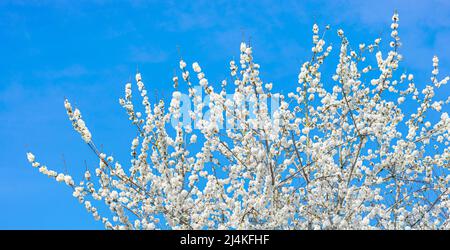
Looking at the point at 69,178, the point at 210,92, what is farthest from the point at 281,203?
the point at 69,178

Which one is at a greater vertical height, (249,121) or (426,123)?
(426,123)

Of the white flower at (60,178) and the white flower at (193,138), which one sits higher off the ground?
the white flower at (193,138)

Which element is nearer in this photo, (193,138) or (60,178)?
(60,178)

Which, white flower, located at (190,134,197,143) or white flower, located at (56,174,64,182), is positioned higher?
white flower, located at (190,134,197,143)

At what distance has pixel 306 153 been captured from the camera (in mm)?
7949

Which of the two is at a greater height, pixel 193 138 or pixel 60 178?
pixel 193 138

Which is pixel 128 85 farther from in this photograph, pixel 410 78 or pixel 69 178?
pixel 410 78

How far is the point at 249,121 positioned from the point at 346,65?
1.81m

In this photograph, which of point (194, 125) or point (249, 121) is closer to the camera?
point (249, 121)

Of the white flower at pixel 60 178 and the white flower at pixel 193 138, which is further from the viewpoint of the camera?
the white flower at pixel 193 138

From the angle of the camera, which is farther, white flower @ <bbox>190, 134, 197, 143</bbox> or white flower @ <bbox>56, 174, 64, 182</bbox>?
white flower @ <bbox>190, 134, 197, 143</bbox>
